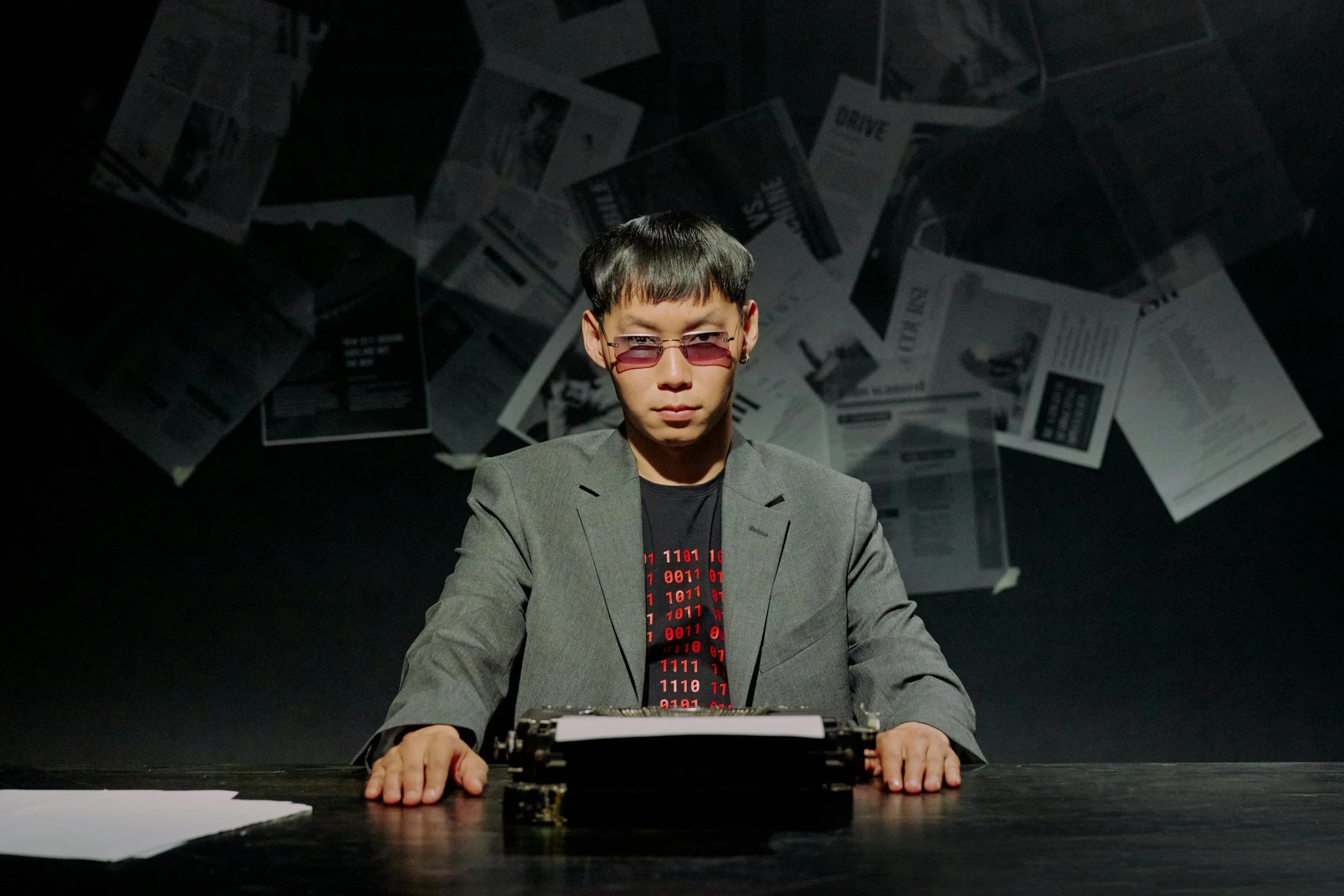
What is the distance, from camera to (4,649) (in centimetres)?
267

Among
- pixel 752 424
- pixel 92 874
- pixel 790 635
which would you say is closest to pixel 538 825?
pixel 92 874

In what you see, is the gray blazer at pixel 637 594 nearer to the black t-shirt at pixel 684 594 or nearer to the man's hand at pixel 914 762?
the black t-shirt at pixel 684 594

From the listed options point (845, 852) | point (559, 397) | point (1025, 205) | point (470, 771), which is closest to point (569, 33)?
point (559, 397)

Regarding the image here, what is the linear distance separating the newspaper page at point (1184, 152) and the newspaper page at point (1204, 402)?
0.13 meters

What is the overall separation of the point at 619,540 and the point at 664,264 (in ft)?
1.21

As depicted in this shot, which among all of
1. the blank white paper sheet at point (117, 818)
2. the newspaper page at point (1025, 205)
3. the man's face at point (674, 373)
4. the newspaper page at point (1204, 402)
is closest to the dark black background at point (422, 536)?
the newspaper page at point (1204, 402)

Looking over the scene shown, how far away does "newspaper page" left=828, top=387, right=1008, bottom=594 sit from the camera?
261 centimetres

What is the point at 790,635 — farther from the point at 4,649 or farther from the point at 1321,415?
the point at 4,649

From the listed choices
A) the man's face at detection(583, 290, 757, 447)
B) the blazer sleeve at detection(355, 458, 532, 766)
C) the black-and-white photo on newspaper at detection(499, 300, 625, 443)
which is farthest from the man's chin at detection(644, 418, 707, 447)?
the black-and-white photo on newspaper at detection(499, 300, 625, 443)

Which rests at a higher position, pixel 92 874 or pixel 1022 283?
pixel 1022 283

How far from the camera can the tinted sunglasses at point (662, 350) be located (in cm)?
149

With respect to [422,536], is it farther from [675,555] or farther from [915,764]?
[915,764]

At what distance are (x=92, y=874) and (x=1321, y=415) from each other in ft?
8.51

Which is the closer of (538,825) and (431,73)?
(538,825)
